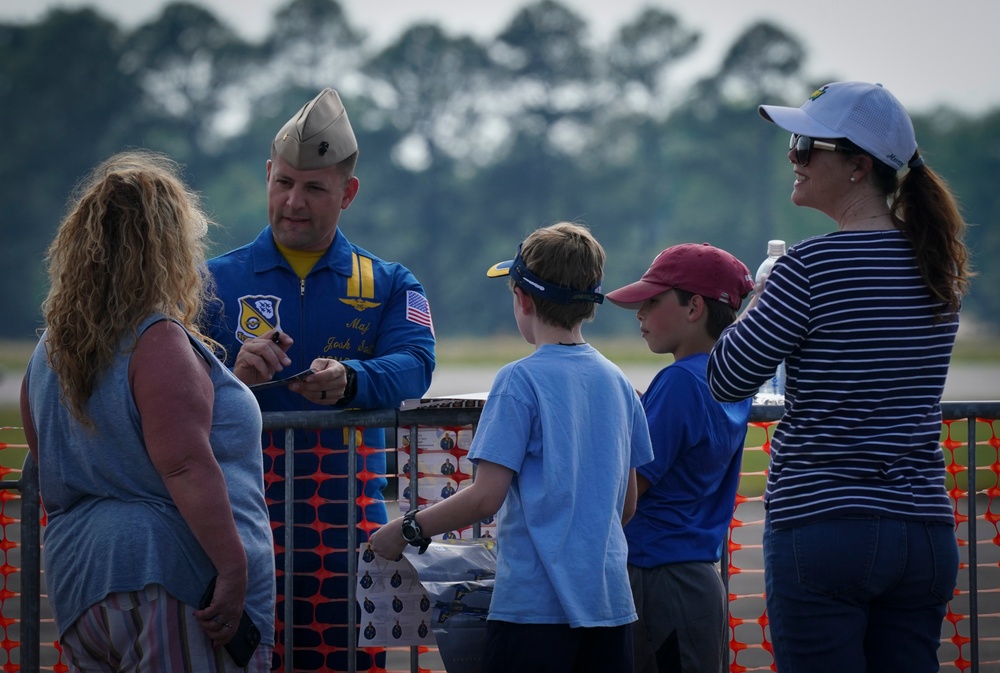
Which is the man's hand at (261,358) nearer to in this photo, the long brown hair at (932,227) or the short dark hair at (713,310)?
the short dark hair at (713,310)

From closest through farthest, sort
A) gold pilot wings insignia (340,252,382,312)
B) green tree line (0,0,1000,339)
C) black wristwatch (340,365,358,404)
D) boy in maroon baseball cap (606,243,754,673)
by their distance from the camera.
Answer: boy in maroon baseball cap (606,243,754,673) → black wristwatch (340,365,358,404) → gold pilot wings insignia (340,252,382,312) → green tree line (0,0,1000,339)

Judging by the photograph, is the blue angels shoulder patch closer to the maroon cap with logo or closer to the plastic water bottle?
the maroon cap with logo

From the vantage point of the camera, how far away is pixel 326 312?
141 inches

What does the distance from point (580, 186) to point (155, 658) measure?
2318 inches

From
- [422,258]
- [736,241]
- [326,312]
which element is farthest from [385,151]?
[326,312]

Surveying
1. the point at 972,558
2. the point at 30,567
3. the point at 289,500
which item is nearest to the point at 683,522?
the point at 289,500

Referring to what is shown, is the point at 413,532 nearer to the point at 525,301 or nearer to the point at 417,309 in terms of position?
the point at 525,301

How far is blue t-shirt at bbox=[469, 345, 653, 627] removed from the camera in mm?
2676

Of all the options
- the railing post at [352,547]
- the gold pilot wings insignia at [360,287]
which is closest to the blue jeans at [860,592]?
the railing post at [352,547]

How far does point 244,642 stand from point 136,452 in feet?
1.65

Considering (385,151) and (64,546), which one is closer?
(64,546)

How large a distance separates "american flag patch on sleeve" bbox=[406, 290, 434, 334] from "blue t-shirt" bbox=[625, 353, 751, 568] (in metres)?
0.89

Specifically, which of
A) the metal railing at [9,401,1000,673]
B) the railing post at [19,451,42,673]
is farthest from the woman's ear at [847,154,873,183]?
the railing post at [19,451,42,673]

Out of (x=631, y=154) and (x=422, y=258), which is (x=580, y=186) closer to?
(x=631, y=154)
